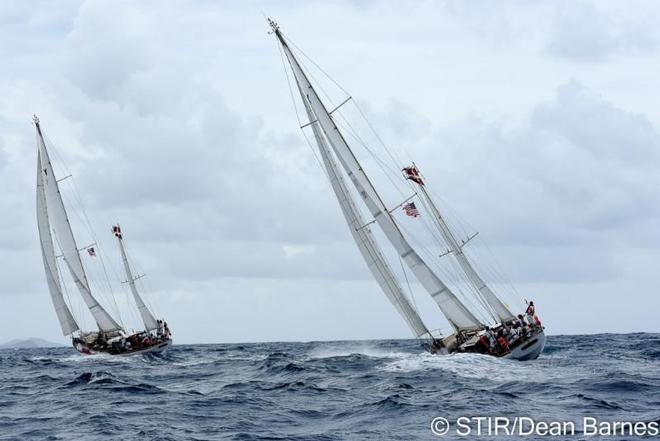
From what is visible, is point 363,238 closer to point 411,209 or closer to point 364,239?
point 364,239

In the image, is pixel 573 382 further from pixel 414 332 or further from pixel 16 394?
pixel 16 394

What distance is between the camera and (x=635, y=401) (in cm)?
2909

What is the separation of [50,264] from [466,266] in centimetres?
4414

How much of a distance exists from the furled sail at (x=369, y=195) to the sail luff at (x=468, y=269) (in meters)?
1.28

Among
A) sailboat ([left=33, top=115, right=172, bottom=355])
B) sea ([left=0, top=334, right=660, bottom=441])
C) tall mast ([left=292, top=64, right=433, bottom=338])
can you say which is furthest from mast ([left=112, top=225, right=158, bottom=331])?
tall mast ([left=292, top=64, right=433, bottom=338])

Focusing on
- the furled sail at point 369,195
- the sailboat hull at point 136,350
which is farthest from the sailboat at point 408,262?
the sailboat hull at point 136,350

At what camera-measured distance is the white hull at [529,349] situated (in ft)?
138

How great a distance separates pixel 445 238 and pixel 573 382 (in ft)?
36.1

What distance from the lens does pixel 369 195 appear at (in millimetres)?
42812

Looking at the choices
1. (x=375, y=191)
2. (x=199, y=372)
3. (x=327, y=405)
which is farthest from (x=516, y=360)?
(x=199, y=372)

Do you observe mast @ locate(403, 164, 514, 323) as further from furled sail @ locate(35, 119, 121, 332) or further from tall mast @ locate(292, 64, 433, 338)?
furled sail @ locate(35, 119, 121, 332)

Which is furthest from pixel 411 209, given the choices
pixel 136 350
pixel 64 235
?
pixel 64 235

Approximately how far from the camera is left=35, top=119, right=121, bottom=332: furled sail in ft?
233

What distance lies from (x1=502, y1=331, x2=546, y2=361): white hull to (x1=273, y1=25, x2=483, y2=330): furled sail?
3267mm
